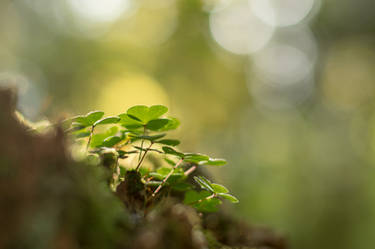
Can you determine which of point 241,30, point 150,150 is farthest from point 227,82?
point 150,150

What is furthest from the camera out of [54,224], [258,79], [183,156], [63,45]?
[258,79]

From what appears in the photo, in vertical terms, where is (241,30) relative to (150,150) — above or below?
above

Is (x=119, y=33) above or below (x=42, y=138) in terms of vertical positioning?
above

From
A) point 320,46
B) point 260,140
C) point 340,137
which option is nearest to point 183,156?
point 340,137

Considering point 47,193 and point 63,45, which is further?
point 63,45

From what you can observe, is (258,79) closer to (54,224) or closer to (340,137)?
(340,137)

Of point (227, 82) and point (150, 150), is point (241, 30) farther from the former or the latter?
point (150, 150)

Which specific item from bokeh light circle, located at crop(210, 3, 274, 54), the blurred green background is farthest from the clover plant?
bokeh light circle, located at crop(210, 3, 274, 54)

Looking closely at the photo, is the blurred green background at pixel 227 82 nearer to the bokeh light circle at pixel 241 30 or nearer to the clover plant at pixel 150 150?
the bokeh light circle at pixel 241 30

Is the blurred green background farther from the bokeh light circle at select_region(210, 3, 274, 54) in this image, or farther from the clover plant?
the clover plant
